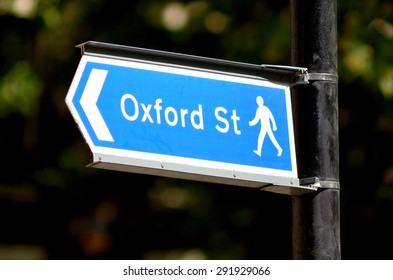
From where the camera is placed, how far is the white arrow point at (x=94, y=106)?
216cm

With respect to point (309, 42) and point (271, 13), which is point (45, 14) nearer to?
point (271, 13)

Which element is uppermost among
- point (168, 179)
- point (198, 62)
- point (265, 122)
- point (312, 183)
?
point (168, 179)

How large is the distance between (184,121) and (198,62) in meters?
0.17

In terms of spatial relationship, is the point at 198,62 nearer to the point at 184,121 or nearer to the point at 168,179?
the point at 184,121

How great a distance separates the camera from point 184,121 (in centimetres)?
227

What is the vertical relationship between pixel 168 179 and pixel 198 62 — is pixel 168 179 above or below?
above

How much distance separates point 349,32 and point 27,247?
5.24 meters

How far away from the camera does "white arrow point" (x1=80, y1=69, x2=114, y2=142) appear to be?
2.16 metres

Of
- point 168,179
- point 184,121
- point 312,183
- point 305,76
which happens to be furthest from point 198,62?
point 168,179

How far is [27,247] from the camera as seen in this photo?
9320mm

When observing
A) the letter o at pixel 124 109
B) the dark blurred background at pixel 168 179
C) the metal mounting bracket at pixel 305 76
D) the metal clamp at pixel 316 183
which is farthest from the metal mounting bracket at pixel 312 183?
the dark blurred background at pixel 168 179

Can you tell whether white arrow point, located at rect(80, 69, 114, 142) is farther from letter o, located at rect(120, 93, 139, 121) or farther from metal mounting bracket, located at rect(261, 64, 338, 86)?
metal mounting bracket, located at rect(261, 64, 338, 86)

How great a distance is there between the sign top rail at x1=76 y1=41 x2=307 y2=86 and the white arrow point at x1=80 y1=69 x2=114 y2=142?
0.21 ft

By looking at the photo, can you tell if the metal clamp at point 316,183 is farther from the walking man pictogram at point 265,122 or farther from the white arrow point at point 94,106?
the white arrow point at point 94,106
